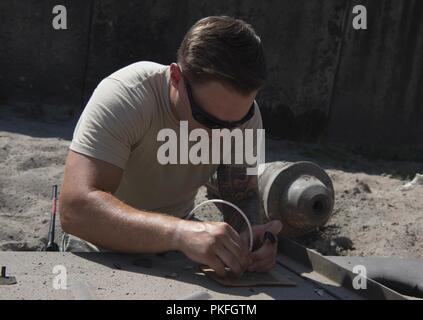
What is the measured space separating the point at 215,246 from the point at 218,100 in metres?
0.47

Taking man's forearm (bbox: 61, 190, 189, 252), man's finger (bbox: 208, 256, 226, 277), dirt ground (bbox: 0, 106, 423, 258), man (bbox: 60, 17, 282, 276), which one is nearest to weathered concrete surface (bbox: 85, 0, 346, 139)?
dirt ground (bbox: 0, 106, 423, 258)

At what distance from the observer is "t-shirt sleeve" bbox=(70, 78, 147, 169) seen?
90.7 inches

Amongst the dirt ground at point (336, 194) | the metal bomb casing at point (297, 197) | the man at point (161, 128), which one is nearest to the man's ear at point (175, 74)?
the man at point (161, 128)

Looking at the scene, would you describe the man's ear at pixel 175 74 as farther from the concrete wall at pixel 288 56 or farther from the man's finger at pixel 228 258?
the concrete wall at pixel 288 56

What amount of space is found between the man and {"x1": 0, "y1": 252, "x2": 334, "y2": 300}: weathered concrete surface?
65 millimetres

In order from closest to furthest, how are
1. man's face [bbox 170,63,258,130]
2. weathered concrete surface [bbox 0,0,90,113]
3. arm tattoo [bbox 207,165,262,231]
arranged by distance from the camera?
man's face [bbox 170,63,258,130] → arm tattoo [bbox 207,165,262,231] → weathered concrete surface [bbox 0,0,90,113]

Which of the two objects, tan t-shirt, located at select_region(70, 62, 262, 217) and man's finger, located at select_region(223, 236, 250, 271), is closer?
man's finger, located at select_region(223, 236, 250, 271)

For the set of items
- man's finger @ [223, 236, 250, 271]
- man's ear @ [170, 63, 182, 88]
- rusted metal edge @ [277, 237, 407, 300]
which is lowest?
rusted metal edge @ [277, 237, 407, 300]

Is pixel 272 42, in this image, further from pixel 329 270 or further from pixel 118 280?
pixel 118 280

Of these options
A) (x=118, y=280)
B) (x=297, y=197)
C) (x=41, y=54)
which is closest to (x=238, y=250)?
(x=118, y=280)

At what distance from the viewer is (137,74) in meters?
2.50

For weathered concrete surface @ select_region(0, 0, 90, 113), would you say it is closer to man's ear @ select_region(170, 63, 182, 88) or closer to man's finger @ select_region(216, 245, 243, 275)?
man's ear @ select_region(170, 63, 182, 88)

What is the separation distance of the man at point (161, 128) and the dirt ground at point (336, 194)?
4.47 feet

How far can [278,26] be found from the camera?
5.96 meters
